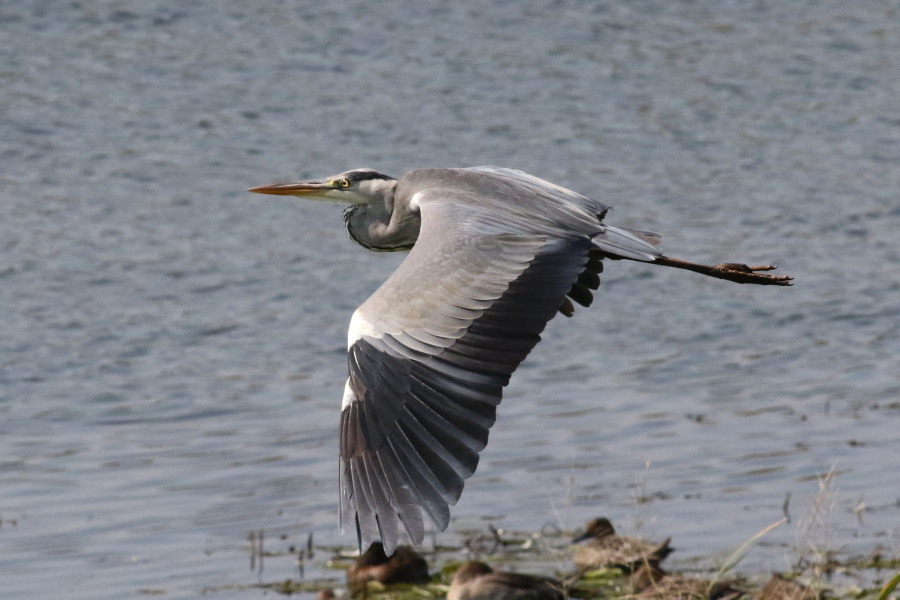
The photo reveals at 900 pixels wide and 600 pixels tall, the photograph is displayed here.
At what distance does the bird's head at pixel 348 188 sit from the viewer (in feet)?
23.7

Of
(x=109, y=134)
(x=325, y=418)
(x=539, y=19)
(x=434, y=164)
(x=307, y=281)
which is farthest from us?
(x=539, y=19)

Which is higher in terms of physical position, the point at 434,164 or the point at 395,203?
the point at 395,203

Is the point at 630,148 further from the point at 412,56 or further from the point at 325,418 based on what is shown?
the point at 325,418

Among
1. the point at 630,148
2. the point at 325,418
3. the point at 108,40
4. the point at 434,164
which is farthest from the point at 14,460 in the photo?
the point at 108,40

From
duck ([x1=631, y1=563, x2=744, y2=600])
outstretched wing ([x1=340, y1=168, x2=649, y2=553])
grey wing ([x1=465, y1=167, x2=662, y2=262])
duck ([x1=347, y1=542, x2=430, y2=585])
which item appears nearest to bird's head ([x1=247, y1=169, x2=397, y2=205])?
grey wing ([x1=465, y1=167, x2=662, y2=262])

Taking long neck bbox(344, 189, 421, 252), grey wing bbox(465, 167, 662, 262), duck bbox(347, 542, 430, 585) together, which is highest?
grey wing bbox(465, 167, 662, 262)

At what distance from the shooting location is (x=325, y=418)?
952 cm

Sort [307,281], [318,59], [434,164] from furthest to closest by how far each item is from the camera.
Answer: [318,59], [434,164], [307,281]

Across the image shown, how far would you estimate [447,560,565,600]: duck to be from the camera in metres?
6.80

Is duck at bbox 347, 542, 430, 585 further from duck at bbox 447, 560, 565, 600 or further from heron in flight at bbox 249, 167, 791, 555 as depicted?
heron in flight at bbox 249, 167, 791, 555

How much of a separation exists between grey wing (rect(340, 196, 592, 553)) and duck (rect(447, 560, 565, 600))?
1.75 metres

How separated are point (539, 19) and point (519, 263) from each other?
12322 millimetres

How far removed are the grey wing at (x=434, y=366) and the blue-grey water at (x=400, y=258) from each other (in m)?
1.92

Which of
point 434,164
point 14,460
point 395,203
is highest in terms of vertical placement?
point 395,203
